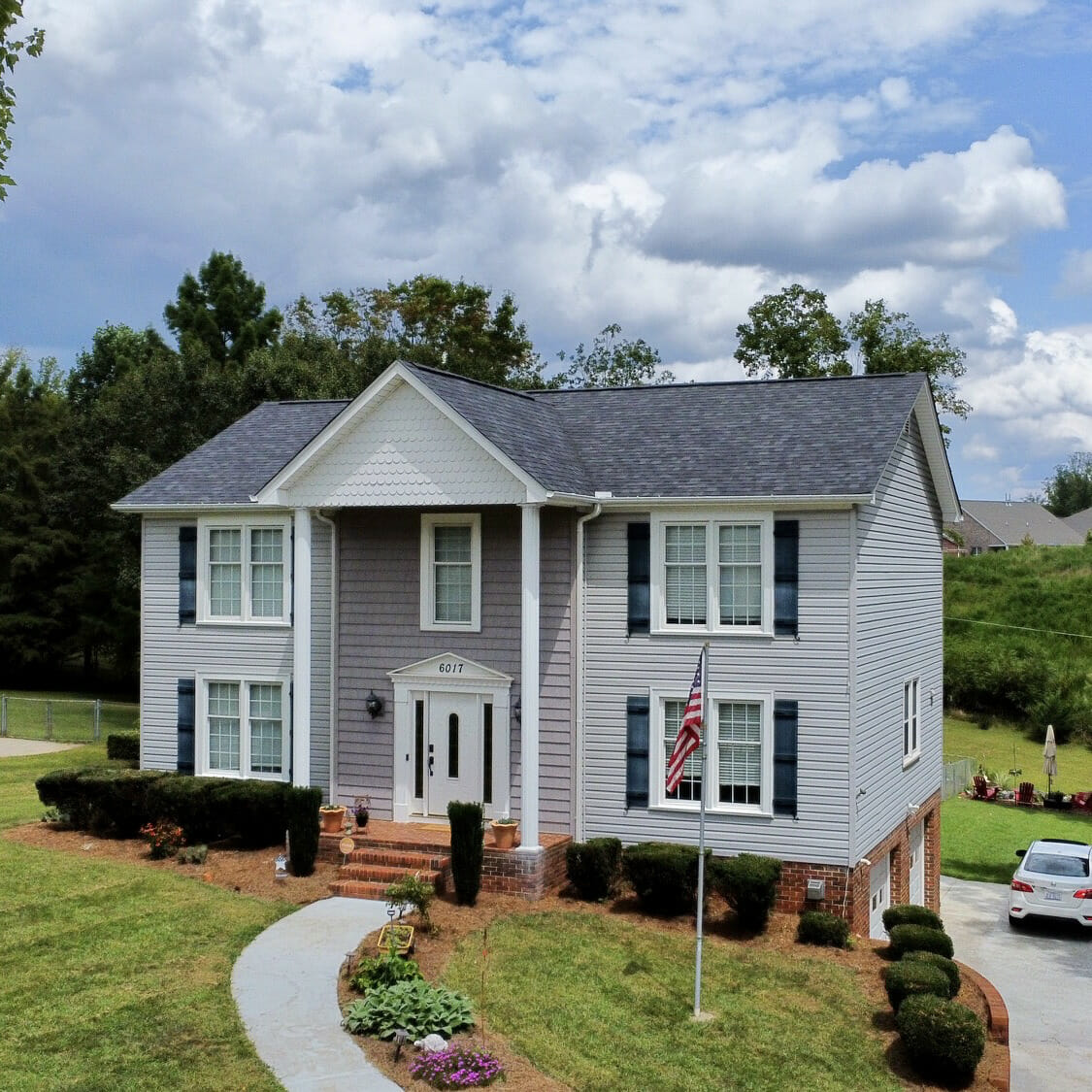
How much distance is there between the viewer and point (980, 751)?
149 ft

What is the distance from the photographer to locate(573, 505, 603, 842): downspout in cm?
2005

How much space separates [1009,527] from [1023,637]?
142 feet

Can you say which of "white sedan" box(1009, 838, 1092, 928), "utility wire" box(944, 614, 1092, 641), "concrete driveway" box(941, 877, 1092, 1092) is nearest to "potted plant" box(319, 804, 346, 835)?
"concrete driveway" box(941, 877, 1092, 1092)

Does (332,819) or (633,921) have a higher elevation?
(332,819)

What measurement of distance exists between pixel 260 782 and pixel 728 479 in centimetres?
953

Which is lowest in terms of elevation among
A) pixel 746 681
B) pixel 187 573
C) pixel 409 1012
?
pixel 409 1012

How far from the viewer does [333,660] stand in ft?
71.3

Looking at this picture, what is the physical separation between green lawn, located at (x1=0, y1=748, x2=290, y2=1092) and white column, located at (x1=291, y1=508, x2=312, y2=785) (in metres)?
2.68

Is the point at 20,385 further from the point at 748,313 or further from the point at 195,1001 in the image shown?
the point at 195,1001

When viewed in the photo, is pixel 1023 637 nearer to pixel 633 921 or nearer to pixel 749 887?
pixel 749 887

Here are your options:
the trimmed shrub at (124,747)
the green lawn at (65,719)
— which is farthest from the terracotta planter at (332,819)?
the green lawn at (65,719)

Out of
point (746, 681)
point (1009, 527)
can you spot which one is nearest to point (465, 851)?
point (746, 681)

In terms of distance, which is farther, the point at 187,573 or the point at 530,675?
the point at 187,573

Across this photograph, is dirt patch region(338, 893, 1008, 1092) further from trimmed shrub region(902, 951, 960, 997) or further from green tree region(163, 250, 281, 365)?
green tree region(163, 250, 281, 365)
